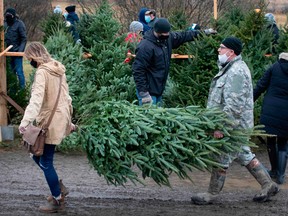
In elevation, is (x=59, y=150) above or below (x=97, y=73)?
below

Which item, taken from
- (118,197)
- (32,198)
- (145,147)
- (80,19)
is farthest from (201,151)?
(80,19)

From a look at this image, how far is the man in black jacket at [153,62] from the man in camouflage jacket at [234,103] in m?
1.49

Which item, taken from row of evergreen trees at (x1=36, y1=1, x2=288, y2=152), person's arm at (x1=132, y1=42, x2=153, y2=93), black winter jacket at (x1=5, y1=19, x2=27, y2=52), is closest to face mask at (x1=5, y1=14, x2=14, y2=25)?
black winter jacket at (x1=5, y1=19, x2=27, y2=52)

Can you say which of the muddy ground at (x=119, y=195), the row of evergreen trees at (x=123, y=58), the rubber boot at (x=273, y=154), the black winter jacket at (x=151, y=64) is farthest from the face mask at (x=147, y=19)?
the rubber boot at (x=273, y=154)

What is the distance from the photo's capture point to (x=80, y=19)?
504 inches

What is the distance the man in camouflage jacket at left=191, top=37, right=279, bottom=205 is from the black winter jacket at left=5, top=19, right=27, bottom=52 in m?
6.45

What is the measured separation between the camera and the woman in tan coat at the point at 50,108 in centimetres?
734

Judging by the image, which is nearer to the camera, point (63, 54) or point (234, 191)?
point (234, 191)

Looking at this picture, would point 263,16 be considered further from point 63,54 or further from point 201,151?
point 201,151

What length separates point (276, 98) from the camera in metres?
9.33

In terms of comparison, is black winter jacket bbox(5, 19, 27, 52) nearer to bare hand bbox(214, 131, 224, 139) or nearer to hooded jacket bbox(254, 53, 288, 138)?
hooded jacket bbox(254, 53, 288, 138)

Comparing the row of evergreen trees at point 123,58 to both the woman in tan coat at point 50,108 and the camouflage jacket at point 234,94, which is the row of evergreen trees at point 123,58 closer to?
the camouflage jacket at point 234,94

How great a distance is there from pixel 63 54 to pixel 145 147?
4314 millimetres

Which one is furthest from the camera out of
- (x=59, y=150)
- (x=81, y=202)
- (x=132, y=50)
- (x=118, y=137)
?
(x=132, y=50)
